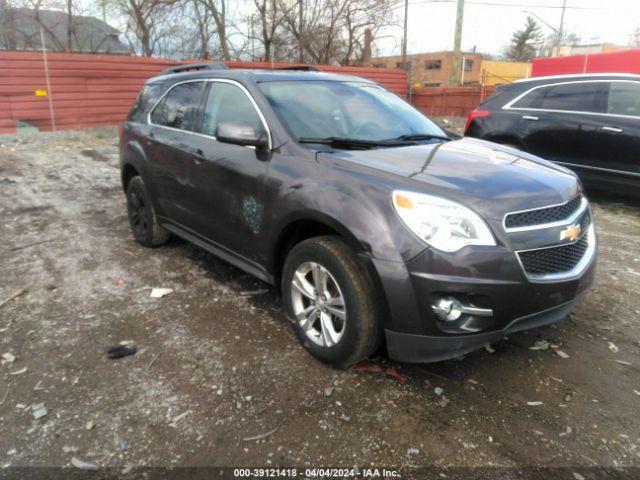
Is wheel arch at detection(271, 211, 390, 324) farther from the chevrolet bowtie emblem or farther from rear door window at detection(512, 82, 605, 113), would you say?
rear door window at detection(512, 82, 605, 113)

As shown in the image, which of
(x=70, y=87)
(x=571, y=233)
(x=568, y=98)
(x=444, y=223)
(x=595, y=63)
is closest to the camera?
(x=444, y=223)

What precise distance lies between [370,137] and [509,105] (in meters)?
4.42

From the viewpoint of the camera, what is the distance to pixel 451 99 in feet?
55.6

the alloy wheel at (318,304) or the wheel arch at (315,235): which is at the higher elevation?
the wheel arch at (315,235)

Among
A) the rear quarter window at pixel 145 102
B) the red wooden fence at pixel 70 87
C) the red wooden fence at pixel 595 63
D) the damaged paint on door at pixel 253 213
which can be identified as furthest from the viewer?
the red wooden fence at pixel 595 63

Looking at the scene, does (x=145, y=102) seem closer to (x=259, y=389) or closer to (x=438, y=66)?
(x=259, y=389)

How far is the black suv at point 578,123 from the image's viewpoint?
5.94m

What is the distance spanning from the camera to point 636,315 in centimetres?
361

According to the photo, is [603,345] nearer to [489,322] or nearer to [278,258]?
[489,322]

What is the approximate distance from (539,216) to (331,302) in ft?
3.94

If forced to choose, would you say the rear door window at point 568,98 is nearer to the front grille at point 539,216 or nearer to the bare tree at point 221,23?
the front grille at point 539,216

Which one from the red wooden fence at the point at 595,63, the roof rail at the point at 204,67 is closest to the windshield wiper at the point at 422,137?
the roof rail at the point at 204,67

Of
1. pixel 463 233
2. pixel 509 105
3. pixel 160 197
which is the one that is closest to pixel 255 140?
pixel 463 233

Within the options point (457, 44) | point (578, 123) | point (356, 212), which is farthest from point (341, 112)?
point (457, 44)
